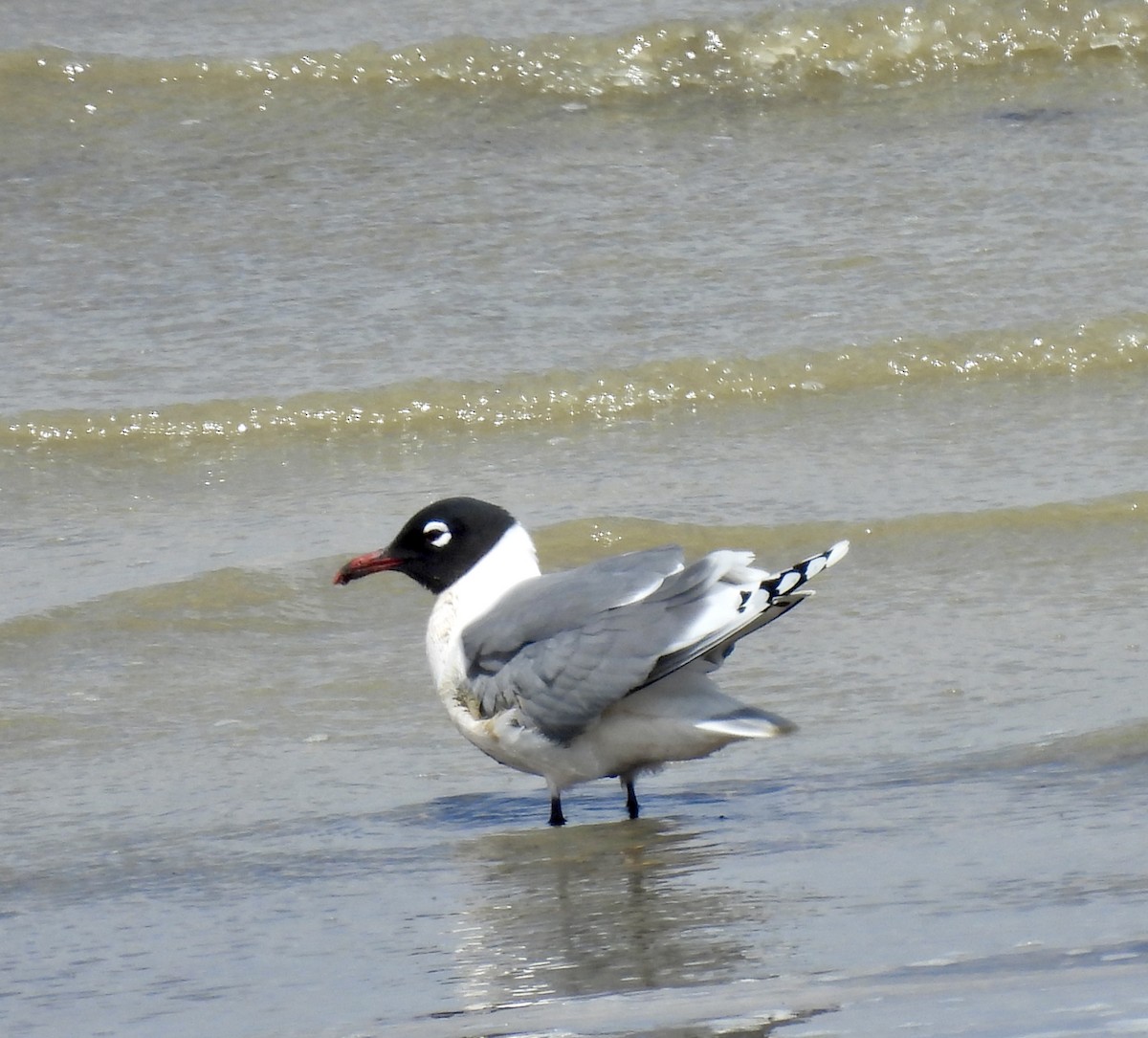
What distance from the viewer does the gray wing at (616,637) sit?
3822 mm

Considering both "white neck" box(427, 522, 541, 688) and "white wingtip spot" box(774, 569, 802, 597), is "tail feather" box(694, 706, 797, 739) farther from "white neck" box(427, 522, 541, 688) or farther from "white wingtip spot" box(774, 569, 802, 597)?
"white neck" box(427, 522, 541, 688)

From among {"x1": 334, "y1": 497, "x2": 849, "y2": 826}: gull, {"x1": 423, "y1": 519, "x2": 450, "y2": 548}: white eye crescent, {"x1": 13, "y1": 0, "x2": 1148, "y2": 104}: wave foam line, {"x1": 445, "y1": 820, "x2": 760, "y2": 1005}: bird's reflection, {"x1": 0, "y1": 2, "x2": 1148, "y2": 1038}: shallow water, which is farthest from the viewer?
{"x1": 13, "y1": 0, "x2": 1148, "y2": 104}: wave foam line

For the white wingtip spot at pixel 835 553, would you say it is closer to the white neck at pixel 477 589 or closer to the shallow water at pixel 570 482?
the shallow water at pixel 570 482

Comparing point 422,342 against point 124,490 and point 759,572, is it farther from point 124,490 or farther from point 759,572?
point 759,572

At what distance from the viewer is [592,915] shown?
3.41 m

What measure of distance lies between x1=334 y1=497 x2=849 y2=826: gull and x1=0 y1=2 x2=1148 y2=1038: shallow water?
159mm

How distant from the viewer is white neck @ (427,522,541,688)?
4.34 meters

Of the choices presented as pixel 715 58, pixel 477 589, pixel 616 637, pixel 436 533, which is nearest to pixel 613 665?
pixel 616 637

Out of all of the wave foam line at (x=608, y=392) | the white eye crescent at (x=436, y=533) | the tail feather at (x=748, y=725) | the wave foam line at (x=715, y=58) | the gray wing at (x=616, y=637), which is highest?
the wave foam line at (x=715, y=58)

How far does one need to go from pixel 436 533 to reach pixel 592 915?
126 cm

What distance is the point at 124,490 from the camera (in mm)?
6438

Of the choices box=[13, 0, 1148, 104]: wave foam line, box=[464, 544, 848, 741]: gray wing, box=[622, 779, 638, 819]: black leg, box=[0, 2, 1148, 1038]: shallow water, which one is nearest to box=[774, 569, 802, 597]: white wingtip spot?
box=[464, 544, 848, 741]: gray wing

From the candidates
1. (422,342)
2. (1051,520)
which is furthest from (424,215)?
(1051,520)

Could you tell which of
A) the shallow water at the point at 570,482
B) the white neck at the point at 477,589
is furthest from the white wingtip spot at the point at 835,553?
the white neck at the point at 477,589
